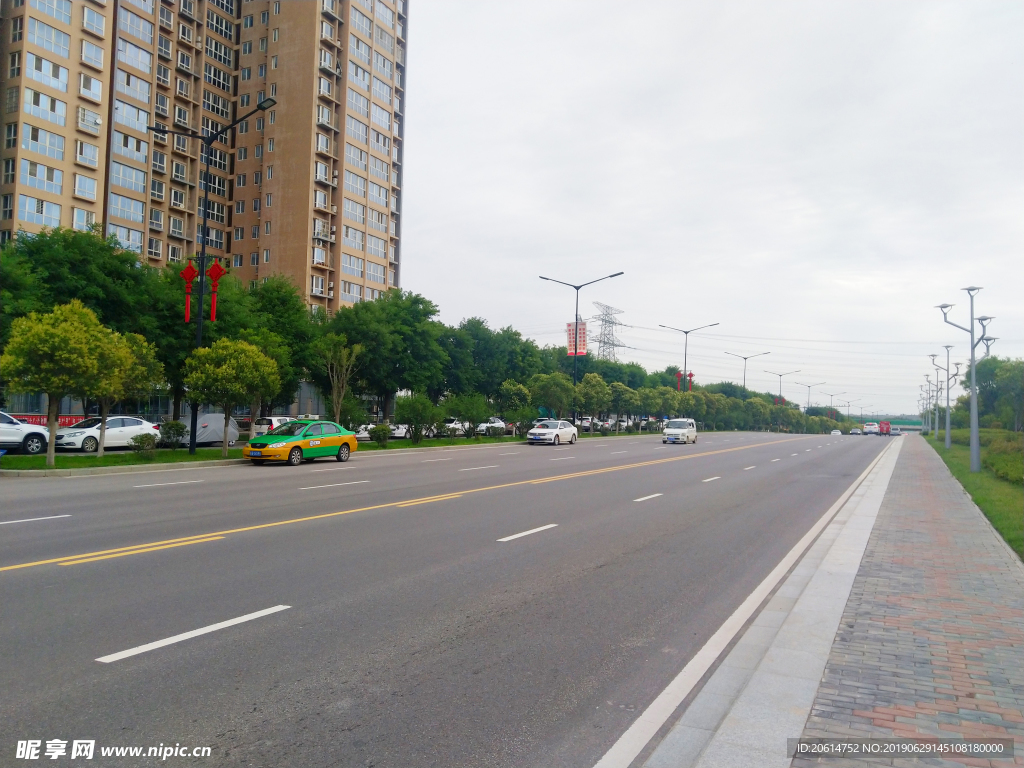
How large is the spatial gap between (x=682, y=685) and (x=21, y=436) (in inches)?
1061

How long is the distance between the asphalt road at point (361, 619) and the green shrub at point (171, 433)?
1318 centimetres

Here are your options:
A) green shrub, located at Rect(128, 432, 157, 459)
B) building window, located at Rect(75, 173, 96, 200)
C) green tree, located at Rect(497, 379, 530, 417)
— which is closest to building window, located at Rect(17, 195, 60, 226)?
building window, located at Rect(75, 173, 96, 200)

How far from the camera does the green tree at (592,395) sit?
5741 centimetres

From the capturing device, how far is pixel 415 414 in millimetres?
37531

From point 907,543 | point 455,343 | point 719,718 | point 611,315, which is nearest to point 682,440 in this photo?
point 455,343

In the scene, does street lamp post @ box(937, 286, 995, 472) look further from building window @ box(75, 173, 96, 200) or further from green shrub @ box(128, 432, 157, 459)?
building window @ box(75, 173, 96, 200)

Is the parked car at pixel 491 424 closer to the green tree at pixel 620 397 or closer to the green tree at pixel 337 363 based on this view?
the green tree at pixel 620 397

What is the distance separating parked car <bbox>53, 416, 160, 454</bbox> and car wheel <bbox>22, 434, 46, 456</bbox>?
0.51 m

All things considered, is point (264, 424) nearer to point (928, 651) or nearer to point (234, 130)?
point (928, 651)

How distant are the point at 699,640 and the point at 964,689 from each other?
6.24 feet

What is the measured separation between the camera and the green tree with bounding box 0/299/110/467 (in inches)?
762

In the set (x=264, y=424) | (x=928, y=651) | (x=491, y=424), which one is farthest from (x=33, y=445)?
(x=491, y=424)

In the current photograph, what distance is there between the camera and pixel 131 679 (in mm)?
4668

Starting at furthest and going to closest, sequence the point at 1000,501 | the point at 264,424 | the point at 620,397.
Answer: the point at 620,397, the point at 264,424, the point at 1000,501
